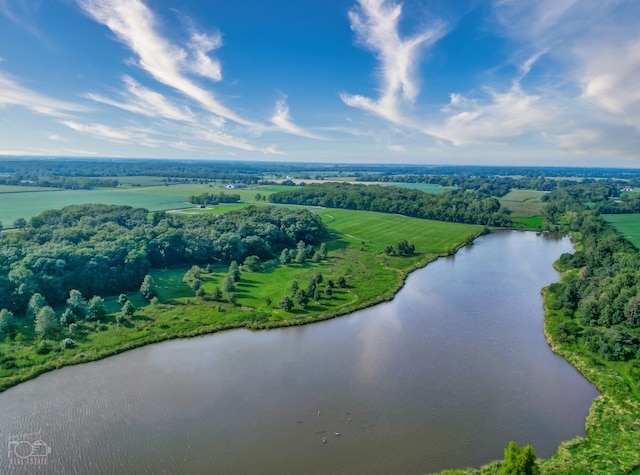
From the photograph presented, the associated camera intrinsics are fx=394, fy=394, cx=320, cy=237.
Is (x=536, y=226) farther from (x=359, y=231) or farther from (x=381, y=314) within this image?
(x=381, y=314)

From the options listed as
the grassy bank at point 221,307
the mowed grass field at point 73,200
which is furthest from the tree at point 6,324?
the mowed grass field at point 73,200

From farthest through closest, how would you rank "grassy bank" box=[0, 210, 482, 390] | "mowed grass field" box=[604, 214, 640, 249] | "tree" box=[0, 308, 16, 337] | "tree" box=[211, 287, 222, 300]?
"mowed grass field" box=[604, 214, 640, 249] < "tree" box=[211, 287, 222, 300] < "tree" box=[0, 308, 16, 337] < "grassy bank" box=[0, 210, 482, 390]

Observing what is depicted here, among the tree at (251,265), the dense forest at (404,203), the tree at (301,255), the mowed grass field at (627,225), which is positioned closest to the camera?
the tree at (251,265)

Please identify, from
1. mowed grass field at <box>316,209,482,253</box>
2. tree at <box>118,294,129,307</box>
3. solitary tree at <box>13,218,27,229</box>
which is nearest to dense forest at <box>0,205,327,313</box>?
tree at <box>118,294,129,307</box>

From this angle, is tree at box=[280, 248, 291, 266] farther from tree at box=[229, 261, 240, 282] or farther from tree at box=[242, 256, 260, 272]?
tree at box=[229, 261, 240, 282]

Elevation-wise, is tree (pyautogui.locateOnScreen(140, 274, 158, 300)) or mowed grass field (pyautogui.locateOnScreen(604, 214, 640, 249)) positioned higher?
mowed grass field (pyautogui.locateOnScreen(604, 214, 640, 249))

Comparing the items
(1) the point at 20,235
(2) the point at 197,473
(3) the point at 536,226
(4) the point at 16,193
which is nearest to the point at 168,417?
(2) the point at 197,473

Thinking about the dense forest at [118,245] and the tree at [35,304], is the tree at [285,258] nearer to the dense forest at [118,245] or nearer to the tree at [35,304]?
the dense forest at [118,245]
